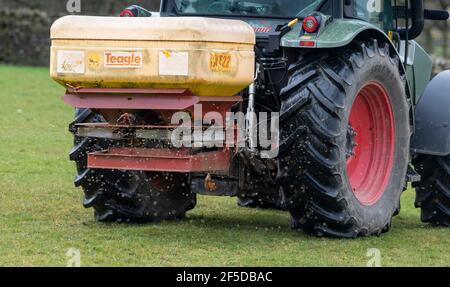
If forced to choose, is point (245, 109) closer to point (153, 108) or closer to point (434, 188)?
point (153, 108)

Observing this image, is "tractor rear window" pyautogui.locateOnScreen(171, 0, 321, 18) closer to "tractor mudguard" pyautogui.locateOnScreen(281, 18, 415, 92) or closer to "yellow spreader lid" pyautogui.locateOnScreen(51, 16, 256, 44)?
"tractor mudguard" pyautogui.locateOnScreen(281, 18, 415, 92)

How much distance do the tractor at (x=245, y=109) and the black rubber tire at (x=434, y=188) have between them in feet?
0.86

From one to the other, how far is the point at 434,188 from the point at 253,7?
224 cm

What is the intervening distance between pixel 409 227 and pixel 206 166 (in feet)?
8.00

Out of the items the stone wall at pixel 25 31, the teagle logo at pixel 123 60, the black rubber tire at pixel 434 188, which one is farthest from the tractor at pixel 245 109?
the stone wall at pixel 25 31

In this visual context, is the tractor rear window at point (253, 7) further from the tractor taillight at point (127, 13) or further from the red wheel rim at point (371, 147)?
the red wheel rim at point (371, 147)

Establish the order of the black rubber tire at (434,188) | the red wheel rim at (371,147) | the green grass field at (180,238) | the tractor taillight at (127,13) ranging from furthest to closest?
1. the black rubber tire at (434,188)
2. the tractor taillight at (127,13)
3. the red wheel rim at (371,147)
4. the green grass field at (180,238)

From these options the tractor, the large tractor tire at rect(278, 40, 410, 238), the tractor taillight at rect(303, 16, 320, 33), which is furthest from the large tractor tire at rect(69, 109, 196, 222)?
the tractor taillight at rect(303, 16, 320, 33)

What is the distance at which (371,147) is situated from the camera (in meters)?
7.96

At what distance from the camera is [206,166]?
705 cm

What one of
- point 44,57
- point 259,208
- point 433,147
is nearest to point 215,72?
point 433,147

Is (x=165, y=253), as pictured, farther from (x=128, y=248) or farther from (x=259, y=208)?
(x=259, y=208)

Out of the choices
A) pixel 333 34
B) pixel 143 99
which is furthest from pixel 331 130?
→ pixel 143 99

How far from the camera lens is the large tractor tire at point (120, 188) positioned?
7742 mm
